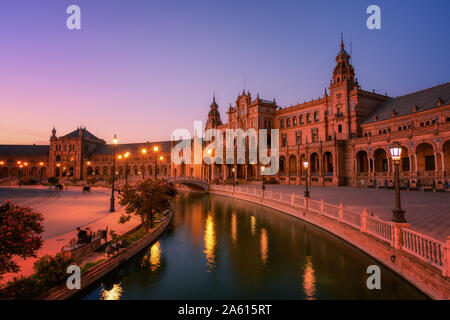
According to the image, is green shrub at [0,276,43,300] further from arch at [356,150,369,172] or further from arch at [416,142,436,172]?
arch at [356,150,369,172]

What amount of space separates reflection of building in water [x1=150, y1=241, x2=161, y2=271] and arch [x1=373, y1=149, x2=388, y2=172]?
130 feet

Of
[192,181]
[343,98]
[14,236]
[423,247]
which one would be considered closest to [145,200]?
[14,236]

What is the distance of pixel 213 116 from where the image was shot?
84812 millimetres

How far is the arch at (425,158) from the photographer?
119 feet

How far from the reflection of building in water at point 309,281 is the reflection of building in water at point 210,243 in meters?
4.10

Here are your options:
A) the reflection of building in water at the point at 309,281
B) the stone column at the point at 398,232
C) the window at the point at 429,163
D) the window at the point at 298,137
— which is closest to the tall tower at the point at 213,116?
the window at the point at 298,137

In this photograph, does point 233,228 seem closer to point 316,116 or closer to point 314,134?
point 314,134

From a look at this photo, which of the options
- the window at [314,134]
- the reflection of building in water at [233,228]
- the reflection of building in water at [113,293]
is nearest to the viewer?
the reflection of building in water at [113,293]

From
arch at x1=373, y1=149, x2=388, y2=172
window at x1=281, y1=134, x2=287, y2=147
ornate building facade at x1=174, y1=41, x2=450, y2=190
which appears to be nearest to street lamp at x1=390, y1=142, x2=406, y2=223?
ornate building facade at x1=174, y1=41, x2=450, y2=190

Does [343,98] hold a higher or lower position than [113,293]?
higher

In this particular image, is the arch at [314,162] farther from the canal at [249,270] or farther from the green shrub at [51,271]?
the green shrub at [51,271]

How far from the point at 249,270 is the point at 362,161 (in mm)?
41553

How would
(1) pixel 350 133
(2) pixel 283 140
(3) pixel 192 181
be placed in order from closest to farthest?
(3) pixel 192 181 < (1) pixel 350 133 < (2) pixel 283 140
